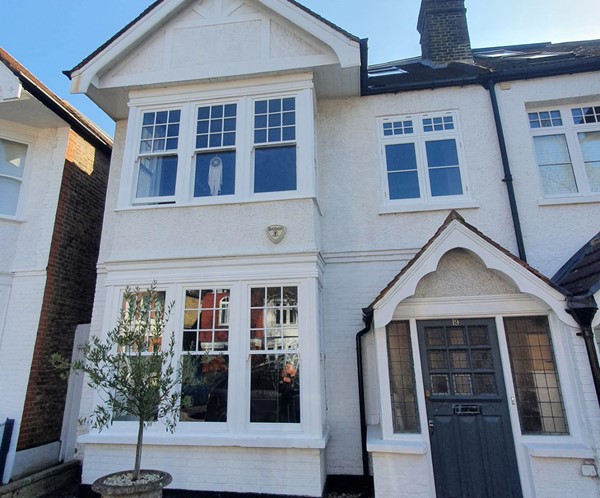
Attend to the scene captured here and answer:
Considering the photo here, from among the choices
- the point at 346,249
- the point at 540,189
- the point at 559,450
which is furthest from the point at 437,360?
the point at 540,189

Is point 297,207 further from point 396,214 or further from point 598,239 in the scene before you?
point 598,239

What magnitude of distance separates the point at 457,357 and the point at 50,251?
7.57 metres

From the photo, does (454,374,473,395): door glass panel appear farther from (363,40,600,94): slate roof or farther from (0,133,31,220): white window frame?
(0,133,31,220): white window frame

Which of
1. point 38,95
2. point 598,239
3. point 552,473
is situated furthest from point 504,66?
point 38,95

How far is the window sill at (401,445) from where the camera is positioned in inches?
200

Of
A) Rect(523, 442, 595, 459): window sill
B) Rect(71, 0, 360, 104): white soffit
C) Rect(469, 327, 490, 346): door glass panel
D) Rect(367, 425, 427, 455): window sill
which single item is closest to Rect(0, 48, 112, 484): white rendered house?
Rect(71, 0, 360, 104): white soffit

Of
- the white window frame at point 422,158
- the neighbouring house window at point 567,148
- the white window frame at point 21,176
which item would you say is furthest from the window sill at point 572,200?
the white window frame at point 21,176

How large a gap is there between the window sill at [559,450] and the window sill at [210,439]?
2747 mm

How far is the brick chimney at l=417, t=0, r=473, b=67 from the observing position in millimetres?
9422

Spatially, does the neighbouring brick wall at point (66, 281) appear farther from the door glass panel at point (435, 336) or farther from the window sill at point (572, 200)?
the window sill at point (572, 200)

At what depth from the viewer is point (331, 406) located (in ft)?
20.6

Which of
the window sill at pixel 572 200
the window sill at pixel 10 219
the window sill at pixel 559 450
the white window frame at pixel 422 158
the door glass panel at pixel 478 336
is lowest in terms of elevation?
the window sill at pixel 559 450

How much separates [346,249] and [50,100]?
258 inches

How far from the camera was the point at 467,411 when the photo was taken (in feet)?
17.5
